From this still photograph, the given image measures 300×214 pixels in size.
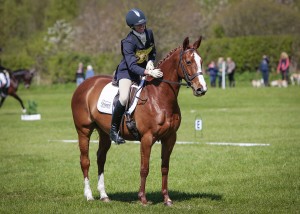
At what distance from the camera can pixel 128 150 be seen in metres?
19.2

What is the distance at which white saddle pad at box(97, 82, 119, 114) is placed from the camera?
1134cm

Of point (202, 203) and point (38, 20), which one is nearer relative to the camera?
point (202, 203)

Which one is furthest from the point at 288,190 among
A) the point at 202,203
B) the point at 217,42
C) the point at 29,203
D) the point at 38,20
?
the point at 38,20

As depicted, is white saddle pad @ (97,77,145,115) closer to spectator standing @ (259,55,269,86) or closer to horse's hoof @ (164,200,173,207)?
horse's hoof @ (164,200,173,207)

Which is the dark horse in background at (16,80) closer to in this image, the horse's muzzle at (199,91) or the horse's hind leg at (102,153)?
the horse's hind leg at (102,153)

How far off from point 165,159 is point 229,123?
15.9 metres

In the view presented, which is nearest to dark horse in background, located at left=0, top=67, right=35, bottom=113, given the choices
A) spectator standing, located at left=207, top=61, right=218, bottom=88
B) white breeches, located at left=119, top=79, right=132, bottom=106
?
spectator standing, located at left=207, top=61, right=218, bottom=88

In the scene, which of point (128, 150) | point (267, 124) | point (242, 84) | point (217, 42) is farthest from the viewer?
point (217, 42)

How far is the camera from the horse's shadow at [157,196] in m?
11.3

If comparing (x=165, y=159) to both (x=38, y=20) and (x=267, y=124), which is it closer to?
(x=267, y=124)

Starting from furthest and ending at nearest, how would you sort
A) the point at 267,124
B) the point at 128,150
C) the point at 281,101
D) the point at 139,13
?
the point at 281,101 → the point at 267,124 → the point at 128,150 → the point at 139,13

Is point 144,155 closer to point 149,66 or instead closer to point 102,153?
point 149,66

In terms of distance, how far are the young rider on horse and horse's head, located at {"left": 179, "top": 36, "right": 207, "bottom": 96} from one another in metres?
0.42

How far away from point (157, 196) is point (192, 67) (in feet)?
8.87
